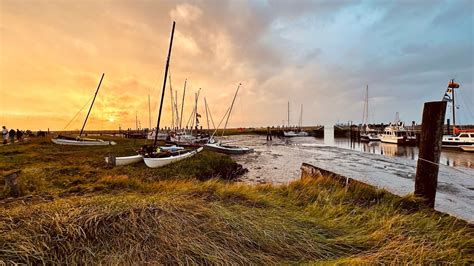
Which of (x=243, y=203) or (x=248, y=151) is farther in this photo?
(x=248, y=151)

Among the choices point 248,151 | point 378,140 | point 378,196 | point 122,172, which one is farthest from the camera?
point 378,140

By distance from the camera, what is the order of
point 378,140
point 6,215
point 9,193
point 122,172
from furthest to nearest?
point 378,140 < point 122,172 < point 9,193 < point 6,215

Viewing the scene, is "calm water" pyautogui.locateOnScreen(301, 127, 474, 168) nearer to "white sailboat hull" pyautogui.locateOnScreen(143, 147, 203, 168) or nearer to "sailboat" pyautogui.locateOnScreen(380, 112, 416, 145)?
"sailboat" pyautogui.locateOnScreen(380, 112, 416, 145)

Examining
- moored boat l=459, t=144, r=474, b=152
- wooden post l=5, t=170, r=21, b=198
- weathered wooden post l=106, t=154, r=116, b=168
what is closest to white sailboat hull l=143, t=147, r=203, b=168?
weathered wooden post l=106, t=154, r=116, b=168

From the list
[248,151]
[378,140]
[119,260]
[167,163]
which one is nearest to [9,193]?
[119,260]

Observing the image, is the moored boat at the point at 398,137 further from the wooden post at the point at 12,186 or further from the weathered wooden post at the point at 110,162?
the wooden post at the point at 12,186

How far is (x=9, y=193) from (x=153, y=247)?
20.4 ft

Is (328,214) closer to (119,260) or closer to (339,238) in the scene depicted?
(339,238)

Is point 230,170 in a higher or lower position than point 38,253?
lower

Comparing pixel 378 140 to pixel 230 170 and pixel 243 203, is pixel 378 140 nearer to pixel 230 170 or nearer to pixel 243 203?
pixel 230 170

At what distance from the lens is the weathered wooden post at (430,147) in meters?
4.87

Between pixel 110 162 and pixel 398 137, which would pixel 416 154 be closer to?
pixel 398 137

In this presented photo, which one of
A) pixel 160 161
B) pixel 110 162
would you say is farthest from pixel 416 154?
pixel 110 162

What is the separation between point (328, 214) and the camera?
489cm
